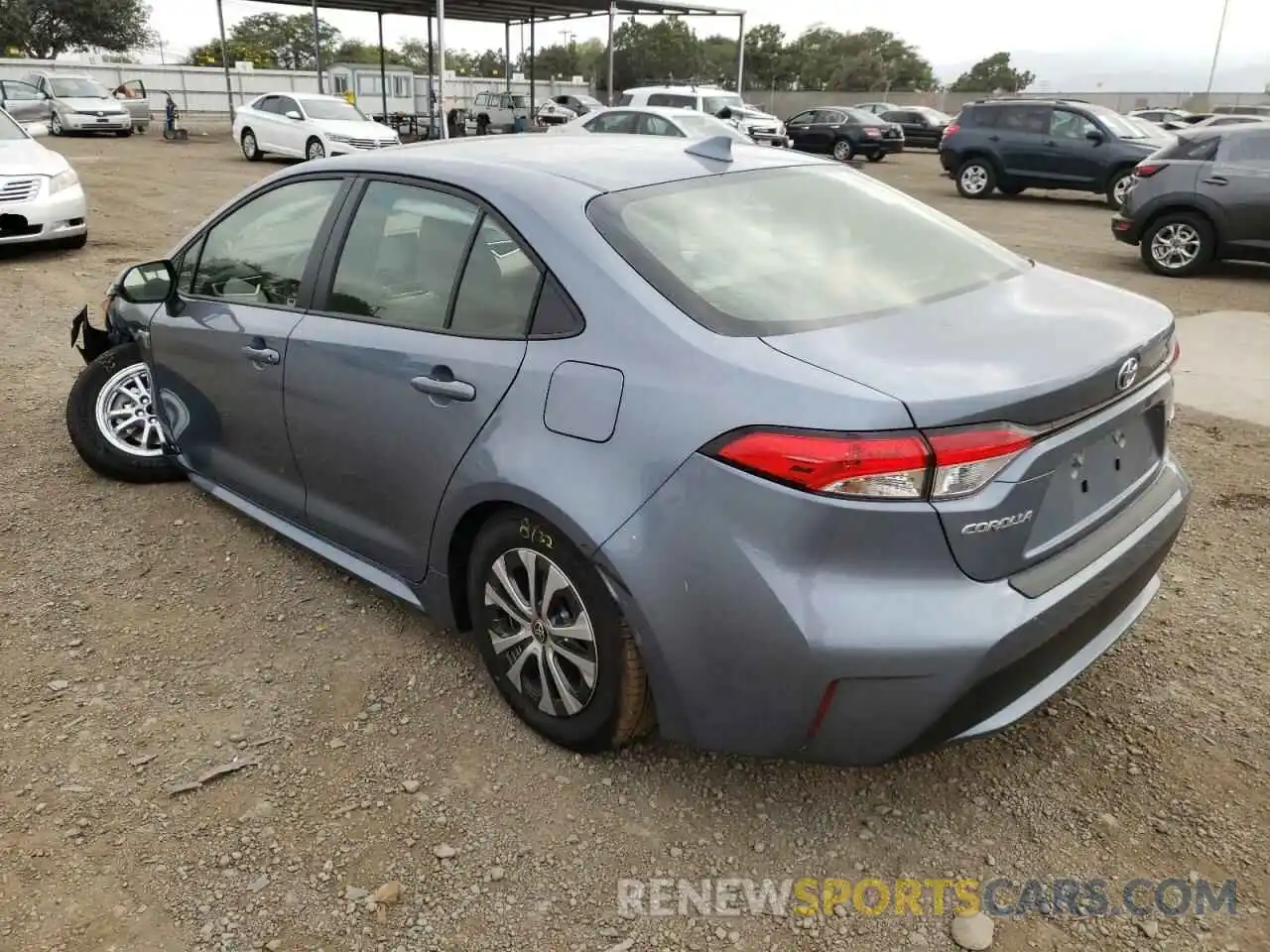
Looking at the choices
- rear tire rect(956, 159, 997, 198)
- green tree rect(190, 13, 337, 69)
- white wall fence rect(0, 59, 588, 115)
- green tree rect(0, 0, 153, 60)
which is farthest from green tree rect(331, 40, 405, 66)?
rear tire rect(956, 159, 997, 198)

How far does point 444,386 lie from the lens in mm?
2682

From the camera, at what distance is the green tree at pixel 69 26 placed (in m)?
52.2

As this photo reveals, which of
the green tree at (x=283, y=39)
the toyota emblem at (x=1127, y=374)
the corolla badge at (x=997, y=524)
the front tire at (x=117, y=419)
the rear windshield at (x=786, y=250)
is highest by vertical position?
the green tree at (x=283, y=39)

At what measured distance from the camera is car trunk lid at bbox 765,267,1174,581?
2.03 metres

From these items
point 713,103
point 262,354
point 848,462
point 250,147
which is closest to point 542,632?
point 848,462

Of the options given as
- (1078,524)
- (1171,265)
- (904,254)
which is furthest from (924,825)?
(1171,265)

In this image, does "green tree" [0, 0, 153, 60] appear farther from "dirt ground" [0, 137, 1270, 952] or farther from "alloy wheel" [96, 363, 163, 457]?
"dirt ground" [0, 137, 1270, 952]

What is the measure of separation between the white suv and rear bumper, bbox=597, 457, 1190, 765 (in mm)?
21194

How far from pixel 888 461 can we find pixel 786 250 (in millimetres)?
Answer: 923

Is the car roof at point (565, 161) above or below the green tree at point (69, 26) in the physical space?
below

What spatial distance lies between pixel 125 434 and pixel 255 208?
156 cm

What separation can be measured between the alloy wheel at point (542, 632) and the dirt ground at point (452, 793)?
0.68 feet

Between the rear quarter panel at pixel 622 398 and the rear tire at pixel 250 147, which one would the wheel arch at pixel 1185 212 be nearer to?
the rear quarter panel at pixel 622 398

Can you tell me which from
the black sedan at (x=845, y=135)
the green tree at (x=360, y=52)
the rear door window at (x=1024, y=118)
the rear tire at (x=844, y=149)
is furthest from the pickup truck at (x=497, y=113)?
the green tree at (x=360, y=52)
